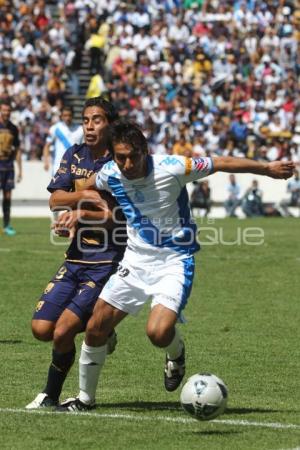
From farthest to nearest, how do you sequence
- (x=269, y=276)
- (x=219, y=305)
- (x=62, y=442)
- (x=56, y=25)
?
1. (x=56, y=25)
2. (x=269, y=276)
3. (x=219, y=305)
4. (x=62, y=442)

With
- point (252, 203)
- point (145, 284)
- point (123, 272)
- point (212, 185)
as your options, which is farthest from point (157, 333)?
point (212, 185)

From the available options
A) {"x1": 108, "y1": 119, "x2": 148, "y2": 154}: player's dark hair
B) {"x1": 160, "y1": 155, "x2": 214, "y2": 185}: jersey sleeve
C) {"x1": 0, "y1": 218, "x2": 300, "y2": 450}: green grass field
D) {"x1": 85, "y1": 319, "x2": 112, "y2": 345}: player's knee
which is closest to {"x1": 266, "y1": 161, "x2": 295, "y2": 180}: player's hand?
{"x1": 160, "y1": 155, "x2": 214, "y2": 185}: jersey sleeve

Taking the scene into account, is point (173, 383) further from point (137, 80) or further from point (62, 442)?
point (137, 80)

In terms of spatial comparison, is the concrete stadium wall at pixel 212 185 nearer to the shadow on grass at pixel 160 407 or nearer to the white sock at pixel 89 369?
the shadow on grass at pixel 160 407

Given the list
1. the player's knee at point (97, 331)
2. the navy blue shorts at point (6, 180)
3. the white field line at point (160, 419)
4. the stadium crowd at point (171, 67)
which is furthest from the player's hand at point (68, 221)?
the stadium crowd at point (171, 67)

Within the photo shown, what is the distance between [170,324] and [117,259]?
82cm

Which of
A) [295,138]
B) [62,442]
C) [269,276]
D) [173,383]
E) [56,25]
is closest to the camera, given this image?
[62,442]

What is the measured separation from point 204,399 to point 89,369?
96 cm

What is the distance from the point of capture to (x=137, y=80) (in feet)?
119

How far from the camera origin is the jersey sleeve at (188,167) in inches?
310

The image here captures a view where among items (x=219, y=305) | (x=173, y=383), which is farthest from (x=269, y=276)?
(x=173, y=383)

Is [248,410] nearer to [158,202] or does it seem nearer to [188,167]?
[158,202]

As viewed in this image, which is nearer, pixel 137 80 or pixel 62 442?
pixel 62 442

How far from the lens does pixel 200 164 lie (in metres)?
7.88
